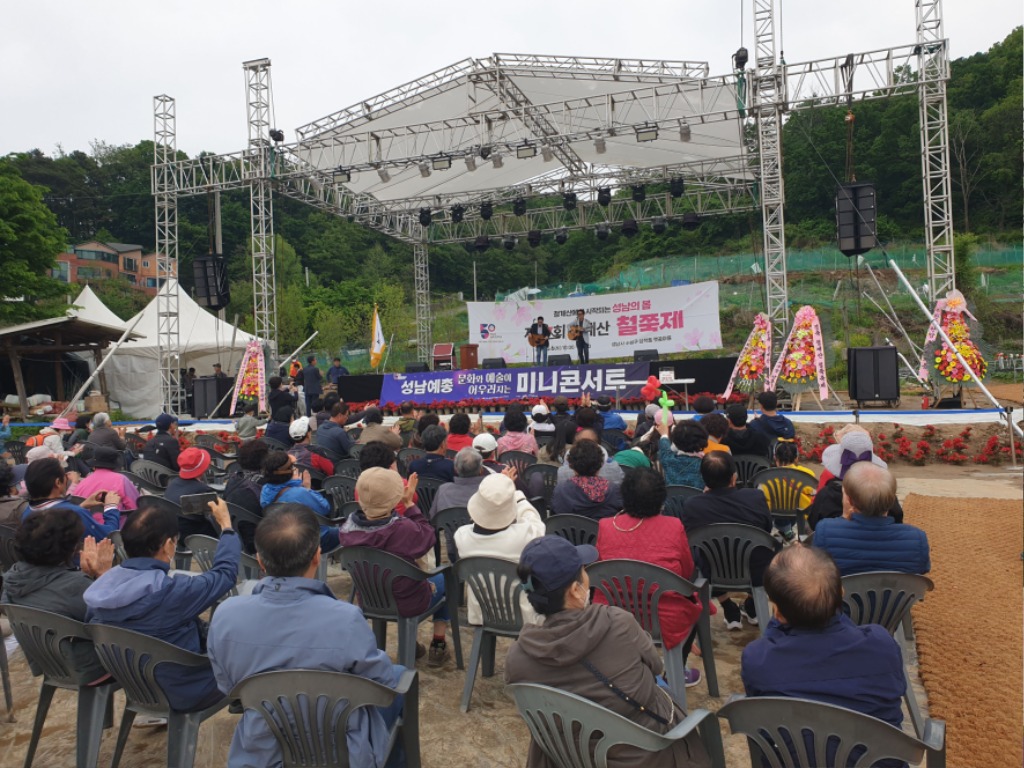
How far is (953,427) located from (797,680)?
849 centimetres

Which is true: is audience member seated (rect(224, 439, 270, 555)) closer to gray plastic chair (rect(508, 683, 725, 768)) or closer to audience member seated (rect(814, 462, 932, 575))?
gray plastic chair (rect(508, 683, 725, 768))

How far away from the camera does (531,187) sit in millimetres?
16656

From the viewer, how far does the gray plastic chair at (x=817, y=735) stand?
1.49 metres

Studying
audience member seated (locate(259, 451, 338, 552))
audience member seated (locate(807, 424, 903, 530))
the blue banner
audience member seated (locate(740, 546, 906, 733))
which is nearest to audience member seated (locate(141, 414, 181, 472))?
audience member seated (locate(259, 451, 338, 552))

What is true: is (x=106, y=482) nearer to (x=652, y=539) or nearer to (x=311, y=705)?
(x=311, y=705)

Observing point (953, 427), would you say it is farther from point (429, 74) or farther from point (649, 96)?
point (429, 74)

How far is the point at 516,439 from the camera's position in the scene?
5.64 m

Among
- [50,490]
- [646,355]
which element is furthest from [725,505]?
[646,355]

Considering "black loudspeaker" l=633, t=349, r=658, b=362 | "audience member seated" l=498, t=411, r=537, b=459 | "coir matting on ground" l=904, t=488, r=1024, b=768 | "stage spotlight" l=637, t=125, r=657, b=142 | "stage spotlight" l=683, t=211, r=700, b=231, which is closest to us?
"coir matting on ground" l=904, t=488, r=1024, b=768

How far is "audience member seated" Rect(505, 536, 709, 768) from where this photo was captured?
1.70 m

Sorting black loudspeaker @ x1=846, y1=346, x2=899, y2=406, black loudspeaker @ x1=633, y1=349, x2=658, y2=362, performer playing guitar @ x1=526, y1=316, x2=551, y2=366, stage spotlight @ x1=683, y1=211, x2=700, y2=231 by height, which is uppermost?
stage spotlight @ x1=683, y1=211, x2=700, y2=231

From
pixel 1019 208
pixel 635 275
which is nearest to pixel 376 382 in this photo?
pixel 635 275

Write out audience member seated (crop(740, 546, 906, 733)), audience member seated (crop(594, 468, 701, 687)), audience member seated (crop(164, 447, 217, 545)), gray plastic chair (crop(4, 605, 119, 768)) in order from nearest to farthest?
audience member seated (crop(740, 546, 906, 733)) < gray plastic chair (crop(4, 605, 119, 768)) < audience member seated (crop(594, 468, 701, 687)) < audience member seated (crop(164, 447, 217, 545))

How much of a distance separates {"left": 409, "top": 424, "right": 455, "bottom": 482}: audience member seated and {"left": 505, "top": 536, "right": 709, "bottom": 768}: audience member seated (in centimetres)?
294
